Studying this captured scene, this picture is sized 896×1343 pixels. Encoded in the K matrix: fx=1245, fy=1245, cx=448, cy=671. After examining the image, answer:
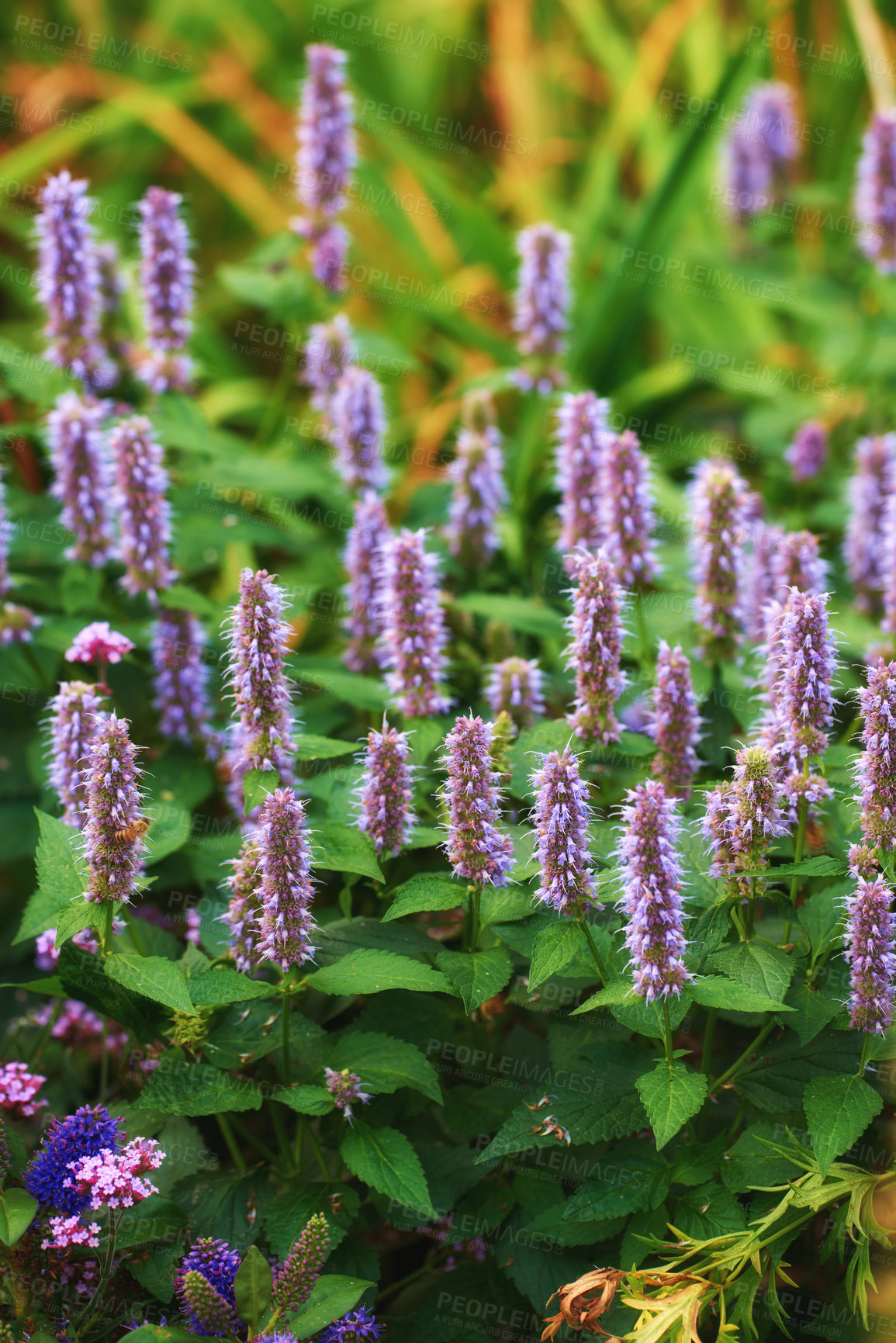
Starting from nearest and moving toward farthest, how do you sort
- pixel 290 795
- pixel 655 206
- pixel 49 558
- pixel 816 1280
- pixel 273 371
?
pixel 290 795 < pixel 816 1280 < pixel 49 558 < pixel 655 206 < pixel 273 371

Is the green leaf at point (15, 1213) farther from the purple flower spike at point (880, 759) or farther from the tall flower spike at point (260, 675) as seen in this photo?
the purple flower spike at point (880, 759)

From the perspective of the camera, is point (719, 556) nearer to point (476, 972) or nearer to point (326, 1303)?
point (476, 972)

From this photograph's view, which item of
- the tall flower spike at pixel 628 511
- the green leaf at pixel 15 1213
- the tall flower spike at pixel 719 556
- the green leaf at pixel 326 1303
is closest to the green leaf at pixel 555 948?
the green leaf at pixel 326 1303

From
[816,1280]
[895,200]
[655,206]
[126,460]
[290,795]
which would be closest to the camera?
[290,795]

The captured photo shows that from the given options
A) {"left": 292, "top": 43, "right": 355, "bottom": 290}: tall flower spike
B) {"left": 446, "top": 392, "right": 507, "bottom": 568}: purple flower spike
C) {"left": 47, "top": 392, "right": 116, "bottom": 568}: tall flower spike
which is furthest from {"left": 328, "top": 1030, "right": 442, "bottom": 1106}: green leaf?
{"left": 292, "top": 43, "right": 355, "bottom": 290}: tall flower spike

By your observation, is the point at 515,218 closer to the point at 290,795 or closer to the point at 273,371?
the point at 273,371

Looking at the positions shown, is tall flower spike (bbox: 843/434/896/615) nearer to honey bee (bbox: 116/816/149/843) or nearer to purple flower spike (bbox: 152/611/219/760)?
purple flower spike (bbox: 152/611/219/760)

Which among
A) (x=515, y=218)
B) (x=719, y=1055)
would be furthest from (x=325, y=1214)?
(x=515, y=218)
